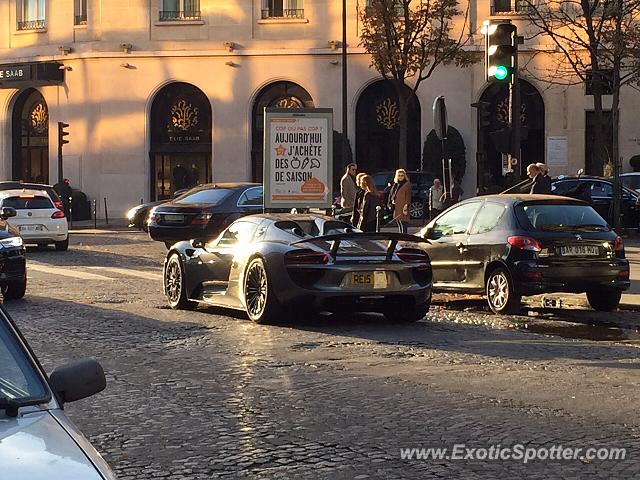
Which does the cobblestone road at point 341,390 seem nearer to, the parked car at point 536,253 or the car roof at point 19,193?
the parked car at point 536,253

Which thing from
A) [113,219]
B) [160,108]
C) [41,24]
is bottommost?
[113,219]

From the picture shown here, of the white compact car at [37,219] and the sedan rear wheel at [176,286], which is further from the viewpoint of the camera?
the white compact car at [37,219]

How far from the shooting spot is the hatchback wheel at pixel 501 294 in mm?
15062

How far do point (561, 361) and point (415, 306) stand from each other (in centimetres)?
326

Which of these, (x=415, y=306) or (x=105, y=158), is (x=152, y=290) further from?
(x=105, y=158)

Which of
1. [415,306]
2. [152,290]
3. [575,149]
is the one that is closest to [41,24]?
[575,149]

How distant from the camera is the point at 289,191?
24344 millimetres

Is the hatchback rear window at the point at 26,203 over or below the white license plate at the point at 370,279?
over

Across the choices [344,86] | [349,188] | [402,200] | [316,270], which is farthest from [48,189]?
[316,270]

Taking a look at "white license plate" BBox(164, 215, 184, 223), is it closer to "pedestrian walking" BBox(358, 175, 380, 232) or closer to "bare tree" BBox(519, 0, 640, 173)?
"pedestrian walking" BBox(358, 175, 380, 232)

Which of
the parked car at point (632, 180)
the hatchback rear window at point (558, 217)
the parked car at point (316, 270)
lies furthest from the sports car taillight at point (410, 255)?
the parked car at point (632, 180)

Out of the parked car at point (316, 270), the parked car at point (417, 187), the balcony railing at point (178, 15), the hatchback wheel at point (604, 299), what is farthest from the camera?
the balcony railing at point (178, 15)

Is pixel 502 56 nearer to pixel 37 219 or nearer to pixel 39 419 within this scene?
pixel 37 219

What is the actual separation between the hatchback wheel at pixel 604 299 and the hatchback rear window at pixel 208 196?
35.7 feet
